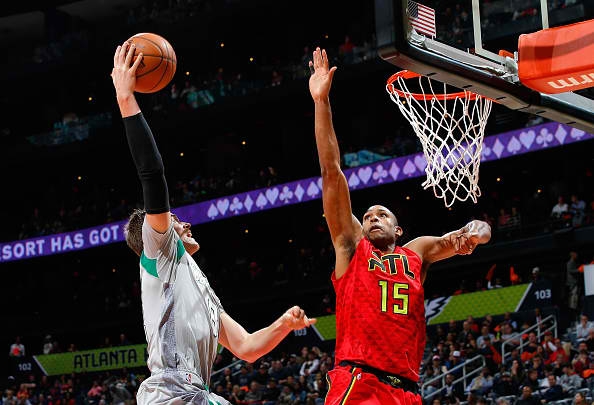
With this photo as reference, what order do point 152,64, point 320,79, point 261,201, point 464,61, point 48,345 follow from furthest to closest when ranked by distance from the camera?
point 48,345 → point 261,201 → point 464,61 → point 320,79 → point 152,64

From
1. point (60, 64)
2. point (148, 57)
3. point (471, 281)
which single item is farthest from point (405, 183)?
point (148, 57)

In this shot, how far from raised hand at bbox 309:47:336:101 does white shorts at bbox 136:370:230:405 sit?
2.14m

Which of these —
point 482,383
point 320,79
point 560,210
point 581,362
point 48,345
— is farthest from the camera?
point 48,345

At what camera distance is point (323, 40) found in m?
29.3

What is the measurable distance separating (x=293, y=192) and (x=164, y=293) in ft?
66.2

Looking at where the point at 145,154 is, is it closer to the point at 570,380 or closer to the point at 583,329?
the point at 570,380

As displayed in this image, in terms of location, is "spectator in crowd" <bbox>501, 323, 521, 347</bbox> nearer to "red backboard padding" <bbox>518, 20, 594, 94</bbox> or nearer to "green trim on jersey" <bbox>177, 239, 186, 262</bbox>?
"red backboard padding" <bbox>518, 20, 594, 94</bbox>

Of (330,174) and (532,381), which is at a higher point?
(330,174)

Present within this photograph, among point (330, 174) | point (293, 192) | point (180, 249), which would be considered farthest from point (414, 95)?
Answer: point (293, 192)

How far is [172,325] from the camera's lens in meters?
3.94

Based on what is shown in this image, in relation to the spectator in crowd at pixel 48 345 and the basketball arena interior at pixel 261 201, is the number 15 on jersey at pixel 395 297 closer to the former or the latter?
the basketball arena interior at pixel 261 201

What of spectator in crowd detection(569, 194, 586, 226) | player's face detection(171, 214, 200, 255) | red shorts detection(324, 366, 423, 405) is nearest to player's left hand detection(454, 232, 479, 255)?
red shorts detection(324, 366, 423, 405)

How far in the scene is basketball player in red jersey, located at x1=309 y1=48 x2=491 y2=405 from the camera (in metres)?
5.29

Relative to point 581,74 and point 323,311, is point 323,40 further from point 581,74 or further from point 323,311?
point 581,74
